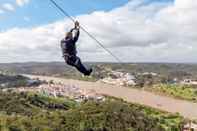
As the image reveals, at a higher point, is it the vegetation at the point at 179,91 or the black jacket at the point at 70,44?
the black jacket at the point at 70,44

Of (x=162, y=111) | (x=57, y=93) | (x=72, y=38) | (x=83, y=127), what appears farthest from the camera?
(x=57, y=93)

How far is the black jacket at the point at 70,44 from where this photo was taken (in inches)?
381

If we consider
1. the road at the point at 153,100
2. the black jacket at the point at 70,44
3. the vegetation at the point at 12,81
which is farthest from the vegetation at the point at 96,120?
the black jacket at the point at 70,44

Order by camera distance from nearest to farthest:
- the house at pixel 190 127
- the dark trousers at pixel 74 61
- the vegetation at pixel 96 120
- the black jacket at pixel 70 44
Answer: the black jacket at pixel 70 44
the dark trousers at pixel 74 61
the vegetation at pixel 96 120
the house at pixel 190 127

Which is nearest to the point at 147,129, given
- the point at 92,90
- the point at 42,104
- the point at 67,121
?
the point at 67,121

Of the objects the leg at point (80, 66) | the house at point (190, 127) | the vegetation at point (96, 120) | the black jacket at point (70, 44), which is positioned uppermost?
the black jacket at point (70, 44)

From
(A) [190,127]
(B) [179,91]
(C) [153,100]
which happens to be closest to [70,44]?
(A) [190,127]

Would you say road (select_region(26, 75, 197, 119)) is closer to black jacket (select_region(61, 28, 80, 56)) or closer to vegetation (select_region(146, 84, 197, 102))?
vegetation (select_region(146, 84, 197, 102))

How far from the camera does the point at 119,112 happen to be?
68938 millimetres

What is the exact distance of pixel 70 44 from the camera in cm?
973

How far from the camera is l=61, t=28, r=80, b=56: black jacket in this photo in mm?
9672

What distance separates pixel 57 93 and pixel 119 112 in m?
35.3

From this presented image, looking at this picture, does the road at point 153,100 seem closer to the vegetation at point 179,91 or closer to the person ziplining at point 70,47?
the vegetation at point 179,91

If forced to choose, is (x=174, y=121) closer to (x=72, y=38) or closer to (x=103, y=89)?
(x=103, y=89)
